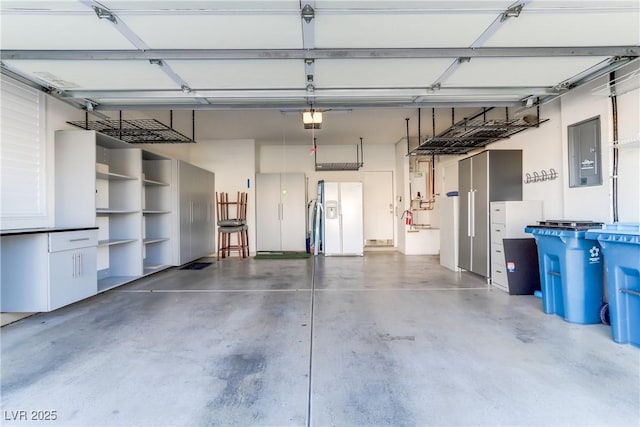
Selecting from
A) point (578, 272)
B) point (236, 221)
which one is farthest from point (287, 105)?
point (236, 221)

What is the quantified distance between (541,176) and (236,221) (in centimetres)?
559

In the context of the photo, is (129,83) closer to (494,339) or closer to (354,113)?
(354,113)

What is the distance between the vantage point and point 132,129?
13.4 ft

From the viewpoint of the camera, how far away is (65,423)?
144 cm

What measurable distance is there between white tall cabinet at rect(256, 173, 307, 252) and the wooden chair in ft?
1.08

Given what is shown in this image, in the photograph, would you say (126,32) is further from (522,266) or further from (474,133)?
(522,266)

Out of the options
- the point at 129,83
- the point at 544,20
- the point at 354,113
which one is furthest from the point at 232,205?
the point at 544,20

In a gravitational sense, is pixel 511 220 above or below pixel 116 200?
below

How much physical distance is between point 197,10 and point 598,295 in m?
4.01

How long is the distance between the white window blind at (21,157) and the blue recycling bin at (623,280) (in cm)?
530

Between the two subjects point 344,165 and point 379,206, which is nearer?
point 344,165

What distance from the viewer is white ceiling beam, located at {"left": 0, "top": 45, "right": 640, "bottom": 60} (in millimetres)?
2307

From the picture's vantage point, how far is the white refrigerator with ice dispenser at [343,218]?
22.6ft

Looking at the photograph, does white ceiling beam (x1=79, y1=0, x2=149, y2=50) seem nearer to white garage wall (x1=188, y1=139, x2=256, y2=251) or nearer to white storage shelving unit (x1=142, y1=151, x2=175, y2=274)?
white storage shelving unit (x1=142, y1=151, x2=175, y2=274)
